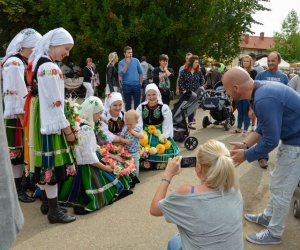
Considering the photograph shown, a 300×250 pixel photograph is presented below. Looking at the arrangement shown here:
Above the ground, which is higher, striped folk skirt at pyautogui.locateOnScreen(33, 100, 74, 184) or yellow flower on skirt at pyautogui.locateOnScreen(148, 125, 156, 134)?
striped folk skirt at pyautogui.locateOnScreen(33, 100, 74, 184)

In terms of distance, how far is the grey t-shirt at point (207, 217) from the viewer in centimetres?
212

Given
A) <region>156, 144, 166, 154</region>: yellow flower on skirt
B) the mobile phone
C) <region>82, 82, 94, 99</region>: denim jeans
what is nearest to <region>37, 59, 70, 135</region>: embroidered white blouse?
the mobile phone

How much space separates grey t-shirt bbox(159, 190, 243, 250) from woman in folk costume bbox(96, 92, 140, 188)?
8.58 feet

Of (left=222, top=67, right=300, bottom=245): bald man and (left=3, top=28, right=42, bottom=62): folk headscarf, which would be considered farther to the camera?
(left=3, top=28, right=42, bottom=62): folk headscarf

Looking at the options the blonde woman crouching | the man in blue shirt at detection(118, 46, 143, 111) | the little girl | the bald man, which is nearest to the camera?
the blonde woman crouching

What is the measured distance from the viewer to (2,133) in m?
1.11

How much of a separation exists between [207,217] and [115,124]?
3441mm

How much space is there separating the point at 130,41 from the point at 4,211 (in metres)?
13.4

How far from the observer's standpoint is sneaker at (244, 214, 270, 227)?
13.0 ft

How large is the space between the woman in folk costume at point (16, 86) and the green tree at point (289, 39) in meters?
56.1

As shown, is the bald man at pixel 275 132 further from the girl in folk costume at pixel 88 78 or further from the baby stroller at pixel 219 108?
the girl in folk costume at pixel 88 78

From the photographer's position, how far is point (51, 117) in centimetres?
342

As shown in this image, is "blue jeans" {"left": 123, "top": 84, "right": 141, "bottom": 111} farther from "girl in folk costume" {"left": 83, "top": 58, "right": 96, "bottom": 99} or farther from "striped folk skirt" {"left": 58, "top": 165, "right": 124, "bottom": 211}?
"striped folk skirt" {"left": 58, "top": 165, "right": 124, "bottom": 211}

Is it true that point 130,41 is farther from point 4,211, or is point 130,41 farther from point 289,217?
point 4,211
